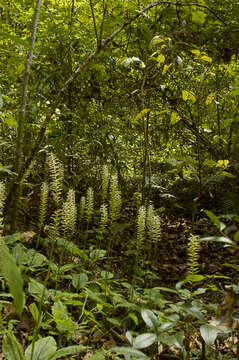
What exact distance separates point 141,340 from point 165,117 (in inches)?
179

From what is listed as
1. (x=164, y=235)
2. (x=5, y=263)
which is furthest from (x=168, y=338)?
(x=164, y=235)

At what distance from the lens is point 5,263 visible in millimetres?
427

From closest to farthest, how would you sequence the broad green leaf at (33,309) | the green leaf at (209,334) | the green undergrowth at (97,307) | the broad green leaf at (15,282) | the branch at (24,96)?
1. the broad green leaf at (15,282)
2. the green leaf at (209,334)
3. the green undergrowth at (97,307)
4. the broad green leaf at (33,309)
5. the branch at (24,96)

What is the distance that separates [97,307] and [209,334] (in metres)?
0.91

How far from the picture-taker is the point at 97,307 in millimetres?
1723

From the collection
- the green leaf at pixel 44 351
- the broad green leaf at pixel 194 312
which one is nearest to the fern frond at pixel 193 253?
the broad green leaf at pixel 194 312

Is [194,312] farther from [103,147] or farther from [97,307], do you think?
[103,147]

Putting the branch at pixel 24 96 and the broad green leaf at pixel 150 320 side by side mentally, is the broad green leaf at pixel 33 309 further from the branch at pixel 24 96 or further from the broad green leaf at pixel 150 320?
the branch at pixel 24 96

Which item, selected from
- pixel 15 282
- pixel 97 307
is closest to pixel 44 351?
pixel 97 307

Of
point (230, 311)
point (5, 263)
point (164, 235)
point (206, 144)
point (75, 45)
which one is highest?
point (75, 45)

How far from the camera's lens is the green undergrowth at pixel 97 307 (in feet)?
3.51

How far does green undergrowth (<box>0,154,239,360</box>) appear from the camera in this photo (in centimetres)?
107

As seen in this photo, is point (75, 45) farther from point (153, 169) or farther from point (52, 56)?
point (153, 169)

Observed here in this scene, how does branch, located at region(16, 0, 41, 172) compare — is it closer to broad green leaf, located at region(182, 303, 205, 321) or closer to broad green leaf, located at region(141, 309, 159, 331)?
broad green leaf, located at region(141, 309, 159, 331)
